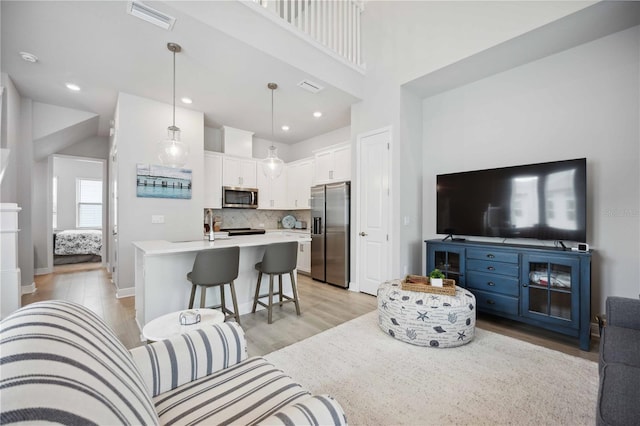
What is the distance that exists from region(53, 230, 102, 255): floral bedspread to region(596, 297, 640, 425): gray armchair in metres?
8.59

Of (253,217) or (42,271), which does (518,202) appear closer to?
(253,217)

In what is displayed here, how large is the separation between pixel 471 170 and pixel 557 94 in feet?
3.80

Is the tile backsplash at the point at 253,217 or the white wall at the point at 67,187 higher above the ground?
the white wall at the point at 67,187

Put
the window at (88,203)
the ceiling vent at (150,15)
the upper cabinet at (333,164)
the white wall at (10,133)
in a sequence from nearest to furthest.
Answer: the ceiling vent at (150,15) < the white wall at (10,133) < the upper cabinet at (333,164) < the window at (88,203)

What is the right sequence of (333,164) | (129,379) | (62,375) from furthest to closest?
(333,164) < (129,379) < (62,375)

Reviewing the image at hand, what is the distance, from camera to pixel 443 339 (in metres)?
2.49

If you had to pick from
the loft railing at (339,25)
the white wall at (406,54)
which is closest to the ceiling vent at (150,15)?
the loft railing at (339,25)

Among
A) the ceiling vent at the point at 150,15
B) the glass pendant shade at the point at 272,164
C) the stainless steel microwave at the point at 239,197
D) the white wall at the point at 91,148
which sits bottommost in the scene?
the stainless steel microwave at the point at 239,197

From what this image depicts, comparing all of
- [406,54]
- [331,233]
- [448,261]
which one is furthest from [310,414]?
[406,54]

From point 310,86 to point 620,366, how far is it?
388 centimetres

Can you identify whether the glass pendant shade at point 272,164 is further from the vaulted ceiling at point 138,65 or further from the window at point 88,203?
the window at point 88,203

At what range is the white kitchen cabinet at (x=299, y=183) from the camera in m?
5.89

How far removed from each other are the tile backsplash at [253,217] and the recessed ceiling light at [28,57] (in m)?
3.13

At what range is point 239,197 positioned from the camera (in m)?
5.68
